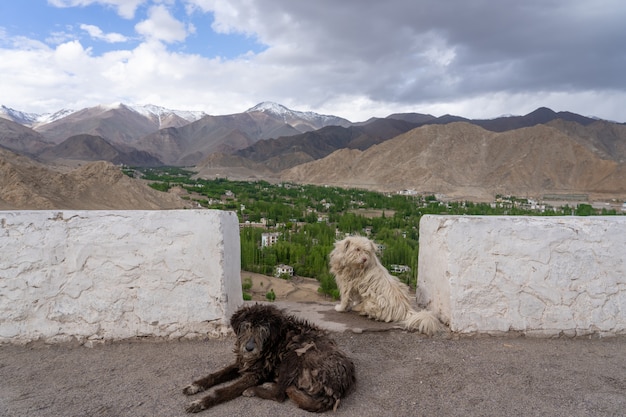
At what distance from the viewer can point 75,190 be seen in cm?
2244

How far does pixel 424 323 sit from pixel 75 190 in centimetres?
2188

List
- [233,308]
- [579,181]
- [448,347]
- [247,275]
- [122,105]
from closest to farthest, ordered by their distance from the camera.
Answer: [448,347], [233,308], [247,275], [579,181], [122,105]

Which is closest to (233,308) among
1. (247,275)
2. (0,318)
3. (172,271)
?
(172,271)

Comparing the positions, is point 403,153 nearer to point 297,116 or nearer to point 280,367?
point 280,367

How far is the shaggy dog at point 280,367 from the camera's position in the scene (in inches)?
130

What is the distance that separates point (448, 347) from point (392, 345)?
54 cm

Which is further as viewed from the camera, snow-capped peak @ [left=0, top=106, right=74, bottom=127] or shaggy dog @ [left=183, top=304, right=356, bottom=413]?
snow-capped peak @ [left=0, top=106, right=74, bottom=127]

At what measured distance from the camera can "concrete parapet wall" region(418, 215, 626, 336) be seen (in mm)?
4723

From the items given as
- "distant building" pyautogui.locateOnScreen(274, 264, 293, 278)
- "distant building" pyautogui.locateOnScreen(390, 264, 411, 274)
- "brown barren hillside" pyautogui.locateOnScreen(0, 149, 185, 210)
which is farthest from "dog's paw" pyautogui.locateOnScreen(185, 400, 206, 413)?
"brown barren hillside" pyautogui.locateOnScreen(0, 149, 185, 210)

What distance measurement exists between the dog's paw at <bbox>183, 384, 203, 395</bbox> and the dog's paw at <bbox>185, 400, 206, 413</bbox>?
0.23m

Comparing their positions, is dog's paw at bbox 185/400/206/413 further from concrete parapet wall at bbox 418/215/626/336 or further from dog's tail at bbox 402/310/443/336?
concrete parapet wall at bbox 418/215/626/336

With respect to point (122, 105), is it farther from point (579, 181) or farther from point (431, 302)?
point (431, 302)

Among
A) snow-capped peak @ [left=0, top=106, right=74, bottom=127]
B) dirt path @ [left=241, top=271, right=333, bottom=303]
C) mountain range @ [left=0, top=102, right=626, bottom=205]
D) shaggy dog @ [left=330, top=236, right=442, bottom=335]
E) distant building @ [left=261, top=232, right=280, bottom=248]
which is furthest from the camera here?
snow-capped peak @ [left=0, top=106, right=74, bottom=127]

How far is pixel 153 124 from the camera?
14500 cm
